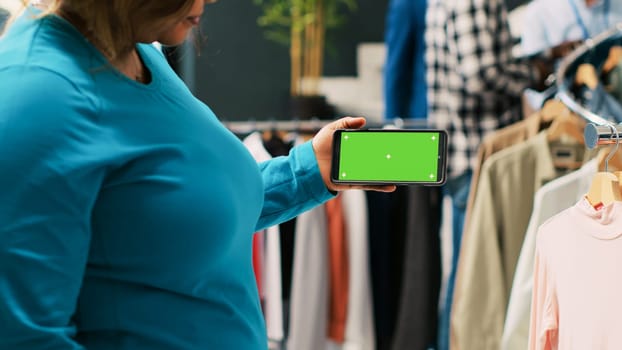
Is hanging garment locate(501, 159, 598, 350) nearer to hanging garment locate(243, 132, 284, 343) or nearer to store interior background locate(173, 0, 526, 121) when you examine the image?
hanging garment locate(243, 132, 284, 343)

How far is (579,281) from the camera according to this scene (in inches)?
46.0

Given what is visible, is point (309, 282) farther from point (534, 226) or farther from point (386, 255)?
point (534, 226)

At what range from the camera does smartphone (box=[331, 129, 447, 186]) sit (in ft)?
3.59

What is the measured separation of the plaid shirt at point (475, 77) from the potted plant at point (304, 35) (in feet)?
3.32

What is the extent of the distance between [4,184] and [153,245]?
17 centimetres

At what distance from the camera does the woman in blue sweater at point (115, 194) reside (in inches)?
28.5

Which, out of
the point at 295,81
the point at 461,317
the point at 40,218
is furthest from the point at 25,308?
the point at 295,81

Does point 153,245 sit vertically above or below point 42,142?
below

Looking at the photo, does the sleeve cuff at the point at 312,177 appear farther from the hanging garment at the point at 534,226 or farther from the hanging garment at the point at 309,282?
the hanging garment at the point at 309,282

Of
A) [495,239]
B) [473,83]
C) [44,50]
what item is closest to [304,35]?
[473,83]

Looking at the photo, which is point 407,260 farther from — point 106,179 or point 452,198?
point 106,179

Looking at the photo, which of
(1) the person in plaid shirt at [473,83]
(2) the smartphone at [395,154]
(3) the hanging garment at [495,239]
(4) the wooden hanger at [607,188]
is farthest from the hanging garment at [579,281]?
(1) the person in plaid shirt at [473,83]

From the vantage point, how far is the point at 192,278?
0.87m

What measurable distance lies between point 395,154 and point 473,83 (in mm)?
1291
